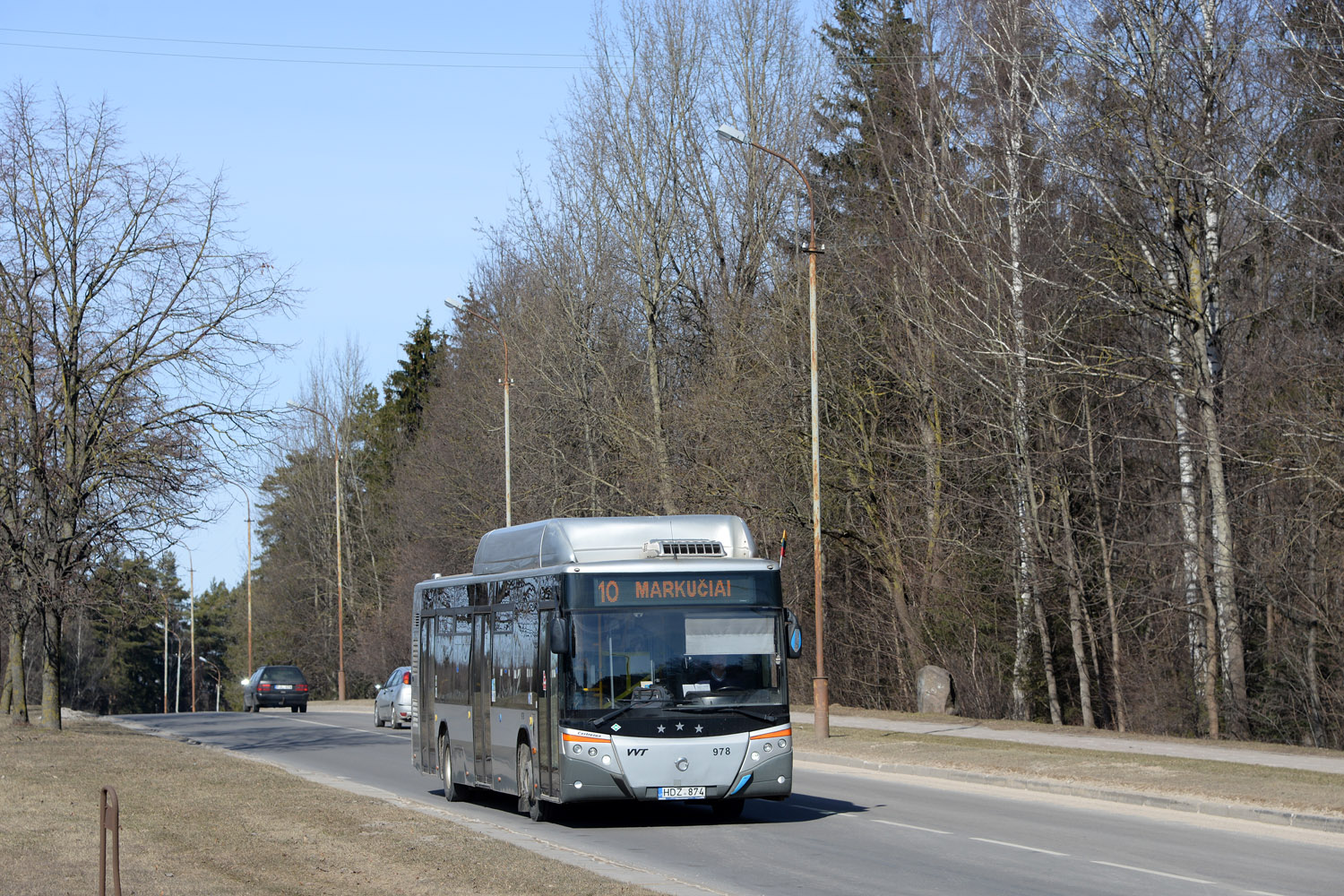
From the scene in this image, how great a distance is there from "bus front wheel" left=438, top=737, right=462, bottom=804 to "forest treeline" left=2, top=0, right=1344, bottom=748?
13069 mm

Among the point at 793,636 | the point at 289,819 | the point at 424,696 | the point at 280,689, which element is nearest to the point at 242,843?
the point at 289,819

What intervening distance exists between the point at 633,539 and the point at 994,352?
1278cm

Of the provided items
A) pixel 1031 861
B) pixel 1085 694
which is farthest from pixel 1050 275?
pixel 1031 861

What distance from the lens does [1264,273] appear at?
26.8 metres

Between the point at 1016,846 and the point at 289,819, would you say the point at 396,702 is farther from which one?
the point at 1016,846

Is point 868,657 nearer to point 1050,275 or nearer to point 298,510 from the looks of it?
point 1050,275

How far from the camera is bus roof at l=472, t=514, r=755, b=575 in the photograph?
52.1ft

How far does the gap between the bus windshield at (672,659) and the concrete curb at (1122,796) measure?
4.79m

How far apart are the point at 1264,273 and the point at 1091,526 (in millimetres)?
7042

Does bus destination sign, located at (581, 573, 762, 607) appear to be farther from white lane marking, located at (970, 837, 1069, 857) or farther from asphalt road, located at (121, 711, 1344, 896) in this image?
white lane marking, located at (970, 837, 1069, 857)

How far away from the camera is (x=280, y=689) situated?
163 feet

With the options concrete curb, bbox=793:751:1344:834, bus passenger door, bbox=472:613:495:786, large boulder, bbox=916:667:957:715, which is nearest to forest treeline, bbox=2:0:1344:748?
large boulder, bbox=916:667:957:715

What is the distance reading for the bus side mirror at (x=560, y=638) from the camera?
1470 cm

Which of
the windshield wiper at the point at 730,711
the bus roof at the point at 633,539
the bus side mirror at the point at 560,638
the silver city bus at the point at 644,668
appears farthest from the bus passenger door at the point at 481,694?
the windshield wiper at the point at 730,711
